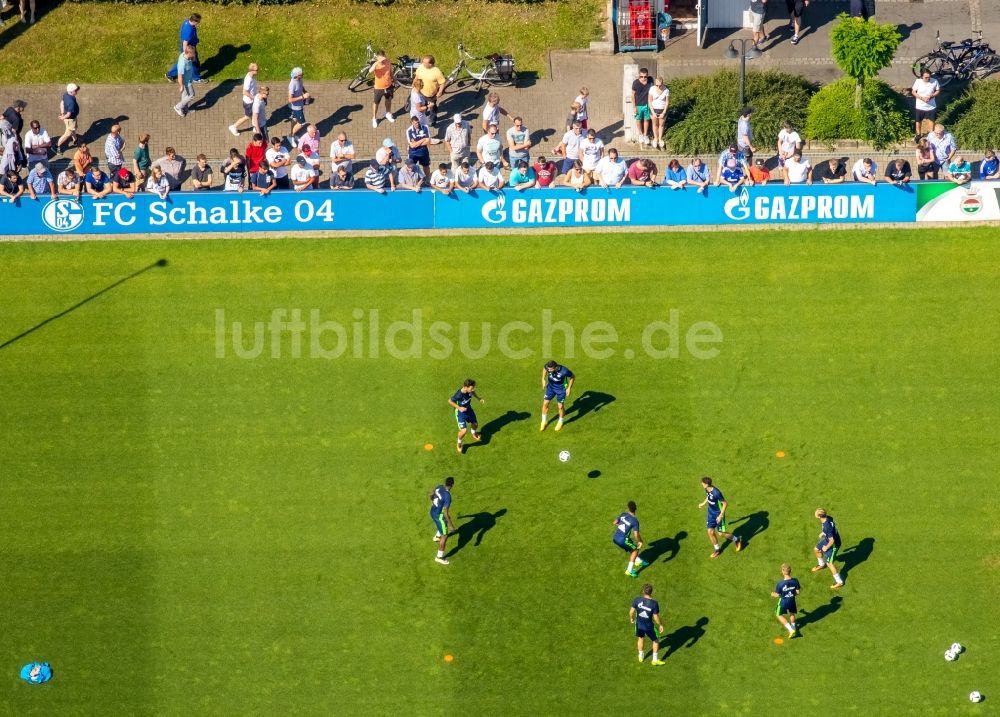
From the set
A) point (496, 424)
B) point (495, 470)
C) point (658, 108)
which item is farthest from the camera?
point (658, 108)

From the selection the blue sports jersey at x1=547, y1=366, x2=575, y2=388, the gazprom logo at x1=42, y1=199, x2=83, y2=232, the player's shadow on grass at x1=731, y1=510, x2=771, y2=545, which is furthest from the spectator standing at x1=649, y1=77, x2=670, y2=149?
the gazprom logo at x1=42, y1=199, x2=83, y2=232

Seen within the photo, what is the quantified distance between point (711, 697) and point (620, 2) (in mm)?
20404

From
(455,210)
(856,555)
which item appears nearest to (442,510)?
(455,210)

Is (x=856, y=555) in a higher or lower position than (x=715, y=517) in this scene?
lower

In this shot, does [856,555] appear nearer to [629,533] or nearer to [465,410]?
[629,533]

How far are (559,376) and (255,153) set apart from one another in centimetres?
1016

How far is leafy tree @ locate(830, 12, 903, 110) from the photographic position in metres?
39.8

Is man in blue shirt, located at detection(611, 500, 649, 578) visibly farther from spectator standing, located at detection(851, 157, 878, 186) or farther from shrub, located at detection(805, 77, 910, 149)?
shrub, located at detection(805, 77, 910, 149)

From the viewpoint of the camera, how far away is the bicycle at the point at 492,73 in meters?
42.2

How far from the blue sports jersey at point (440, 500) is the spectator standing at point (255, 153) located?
10635mm

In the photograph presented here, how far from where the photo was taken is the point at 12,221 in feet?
125

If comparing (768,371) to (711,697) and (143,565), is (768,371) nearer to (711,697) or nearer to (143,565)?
(711,697)

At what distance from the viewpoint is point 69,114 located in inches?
1598

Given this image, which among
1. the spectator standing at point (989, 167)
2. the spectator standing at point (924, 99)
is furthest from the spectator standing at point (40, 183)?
the spectator standing at point (989, 167)
